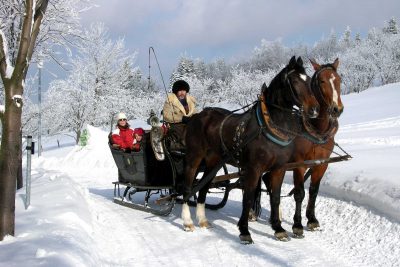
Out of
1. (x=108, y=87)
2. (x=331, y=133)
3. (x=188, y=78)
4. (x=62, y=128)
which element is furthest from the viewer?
(x=188, y=78)

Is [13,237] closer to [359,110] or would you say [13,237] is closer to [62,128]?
[359,110]

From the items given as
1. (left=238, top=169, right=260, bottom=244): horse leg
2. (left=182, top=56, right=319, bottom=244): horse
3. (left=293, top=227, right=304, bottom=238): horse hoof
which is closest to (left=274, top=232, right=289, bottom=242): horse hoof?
(left=182, top=56, right=319, bottom=244): horse

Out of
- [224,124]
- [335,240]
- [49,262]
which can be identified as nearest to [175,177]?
[224,124]

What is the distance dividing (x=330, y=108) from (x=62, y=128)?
3515 cm

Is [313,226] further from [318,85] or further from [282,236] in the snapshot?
[318,85]

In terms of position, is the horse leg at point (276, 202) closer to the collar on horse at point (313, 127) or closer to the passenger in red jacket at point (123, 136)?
the collar on horse at point (313, 127)

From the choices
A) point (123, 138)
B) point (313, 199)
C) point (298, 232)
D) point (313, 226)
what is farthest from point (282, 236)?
point (123, 138)

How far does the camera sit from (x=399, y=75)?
2303 inches

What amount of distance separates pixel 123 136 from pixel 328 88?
4307mm

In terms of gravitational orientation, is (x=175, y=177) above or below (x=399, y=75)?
below

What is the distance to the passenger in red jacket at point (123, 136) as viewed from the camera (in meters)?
8.33

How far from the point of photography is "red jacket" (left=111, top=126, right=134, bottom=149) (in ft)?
27.3

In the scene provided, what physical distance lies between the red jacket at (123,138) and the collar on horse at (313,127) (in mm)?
3678

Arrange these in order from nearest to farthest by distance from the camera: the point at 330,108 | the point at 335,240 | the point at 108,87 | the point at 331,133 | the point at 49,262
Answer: the point at 49,262 < the point at 330,108 < the point at 335,240 < the point at 331,133 < the point at 108,87
